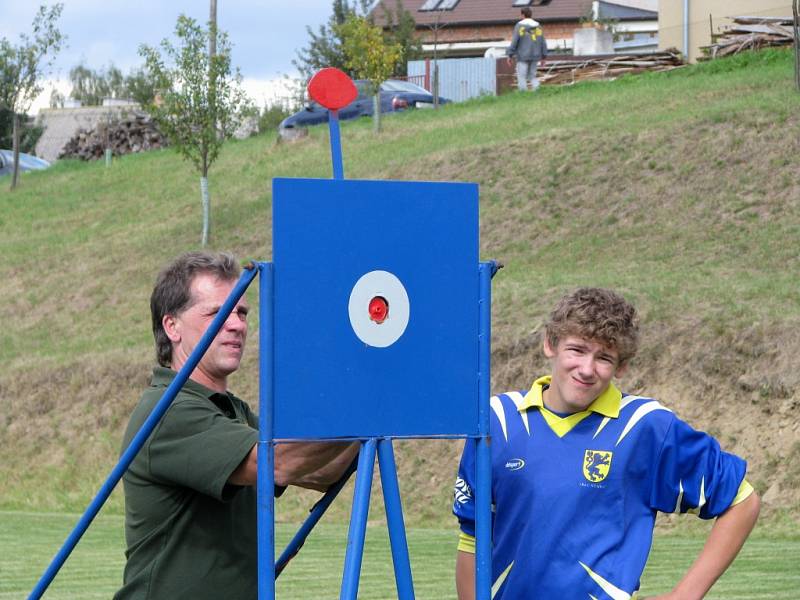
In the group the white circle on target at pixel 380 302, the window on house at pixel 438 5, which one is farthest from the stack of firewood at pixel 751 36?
the window on house at pixel 438 5

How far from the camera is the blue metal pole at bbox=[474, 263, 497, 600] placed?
3.85 m

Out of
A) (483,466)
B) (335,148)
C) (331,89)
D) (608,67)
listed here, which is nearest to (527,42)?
(608,67)

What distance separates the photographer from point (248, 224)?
90.7ft

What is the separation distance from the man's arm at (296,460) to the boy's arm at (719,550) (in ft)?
3.10

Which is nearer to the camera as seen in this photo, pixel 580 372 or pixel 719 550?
pixel 719 550

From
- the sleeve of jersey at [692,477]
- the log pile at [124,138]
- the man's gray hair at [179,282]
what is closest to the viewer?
the sleeve of jersey at [692,477]

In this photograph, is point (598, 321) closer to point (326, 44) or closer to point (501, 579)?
point (501, 579)

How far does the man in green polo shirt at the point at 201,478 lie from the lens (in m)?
3.72

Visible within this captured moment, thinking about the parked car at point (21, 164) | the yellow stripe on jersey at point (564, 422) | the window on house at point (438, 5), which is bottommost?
the yellow stripe on jersey at point (564, 422)

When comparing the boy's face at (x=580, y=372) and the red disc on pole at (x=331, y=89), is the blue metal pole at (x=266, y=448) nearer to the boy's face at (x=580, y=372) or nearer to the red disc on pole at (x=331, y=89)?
the red disc on pole at (x=331, y=89)

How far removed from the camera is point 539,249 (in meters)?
21.5

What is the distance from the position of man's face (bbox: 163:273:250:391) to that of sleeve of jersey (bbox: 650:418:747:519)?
123 centimetres

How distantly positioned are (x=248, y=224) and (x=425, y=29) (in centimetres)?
4295

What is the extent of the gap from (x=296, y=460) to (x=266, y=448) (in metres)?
0.18
